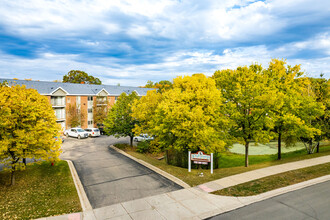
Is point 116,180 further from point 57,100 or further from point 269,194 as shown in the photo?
point 57,100

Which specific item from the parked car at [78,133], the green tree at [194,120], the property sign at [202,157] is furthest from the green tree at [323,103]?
the parked car at [78,133]

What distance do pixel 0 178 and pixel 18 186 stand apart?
7.74 ft

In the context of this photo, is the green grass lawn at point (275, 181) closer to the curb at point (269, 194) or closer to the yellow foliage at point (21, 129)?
the curb at point (269, 194)

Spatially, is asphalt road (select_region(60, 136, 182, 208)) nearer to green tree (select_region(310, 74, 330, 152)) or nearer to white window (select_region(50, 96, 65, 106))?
green tree (select_region(310, 74, 330, 152))

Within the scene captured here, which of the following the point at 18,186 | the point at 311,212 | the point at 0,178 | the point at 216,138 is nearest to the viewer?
the point at 311,212

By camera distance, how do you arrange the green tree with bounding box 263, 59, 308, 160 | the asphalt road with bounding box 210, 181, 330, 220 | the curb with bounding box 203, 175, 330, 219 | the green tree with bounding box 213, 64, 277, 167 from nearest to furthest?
1. the asphalt road with bounding box 210, 181, 330, 220
2. the curb with bounding box 203, 175, 330, 219
3. the green tree with bounding box 213, 64, 277, 167
4. the green tree with bounding box 263, 59, 308, 160

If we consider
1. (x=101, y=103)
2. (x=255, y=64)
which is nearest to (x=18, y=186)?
(x=255, y=64)

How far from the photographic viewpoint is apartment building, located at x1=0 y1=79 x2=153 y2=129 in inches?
1507

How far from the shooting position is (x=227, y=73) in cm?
2375

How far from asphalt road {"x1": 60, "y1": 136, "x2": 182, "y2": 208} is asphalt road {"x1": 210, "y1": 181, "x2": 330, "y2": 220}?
4004 millimetres

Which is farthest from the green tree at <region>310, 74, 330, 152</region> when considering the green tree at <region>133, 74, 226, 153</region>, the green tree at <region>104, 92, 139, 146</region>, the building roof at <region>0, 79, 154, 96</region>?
the building roof at <region>0, 79, 154, 96</region>

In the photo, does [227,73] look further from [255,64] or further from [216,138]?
[216,138]

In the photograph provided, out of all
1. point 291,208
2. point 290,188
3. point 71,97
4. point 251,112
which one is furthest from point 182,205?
point 71,97

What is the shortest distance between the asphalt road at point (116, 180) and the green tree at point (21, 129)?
3.36 m
